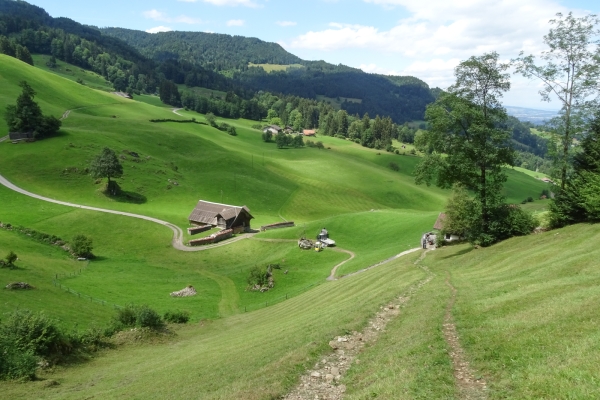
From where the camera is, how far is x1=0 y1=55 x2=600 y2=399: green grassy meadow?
1583 centimetres

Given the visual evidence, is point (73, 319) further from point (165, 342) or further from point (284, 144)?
point (284, 144)

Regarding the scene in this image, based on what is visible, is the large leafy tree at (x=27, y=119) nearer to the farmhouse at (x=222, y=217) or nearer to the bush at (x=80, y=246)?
the farmhouse at (x=222, y=217)

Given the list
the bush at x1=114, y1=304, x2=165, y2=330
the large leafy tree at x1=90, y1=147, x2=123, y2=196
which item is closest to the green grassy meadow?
the bush at x1=114, y1=304, x2=165, y2=330

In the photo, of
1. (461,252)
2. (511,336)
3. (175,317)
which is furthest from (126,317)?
(461,252)

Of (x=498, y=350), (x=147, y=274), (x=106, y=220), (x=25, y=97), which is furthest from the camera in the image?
(x=25, y=97)

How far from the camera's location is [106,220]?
79.9 m

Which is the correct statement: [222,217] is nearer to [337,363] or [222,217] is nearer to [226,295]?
[226,295]

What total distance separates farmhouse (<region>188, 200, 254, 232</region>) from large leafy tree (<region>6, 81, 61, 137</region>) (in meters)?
60.4

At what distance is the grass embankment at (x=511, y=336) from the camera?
12.4 metres

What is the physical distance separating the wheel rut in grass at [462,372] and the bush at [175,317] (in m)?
30.6

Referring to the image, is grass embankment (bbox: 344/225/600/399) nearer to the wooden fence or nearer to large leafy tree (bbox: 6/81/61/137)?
the wooden fence

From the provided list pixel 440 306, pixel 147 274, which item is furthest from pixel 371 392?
pixel 147 274

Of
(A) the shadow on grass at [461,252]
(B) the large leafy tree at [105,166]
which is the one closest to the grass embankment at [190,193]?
(B) the large leafy tree at [105,166]

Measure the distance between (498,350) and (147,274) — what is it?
55.8m
